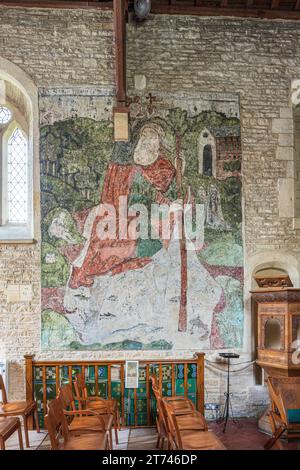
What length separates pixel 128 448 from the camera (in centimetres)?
526

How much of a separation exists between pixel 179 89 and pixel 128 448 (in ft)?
16.4

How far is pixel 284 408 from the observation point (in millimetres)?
5184

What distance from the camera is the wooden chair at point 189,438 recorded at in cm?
405

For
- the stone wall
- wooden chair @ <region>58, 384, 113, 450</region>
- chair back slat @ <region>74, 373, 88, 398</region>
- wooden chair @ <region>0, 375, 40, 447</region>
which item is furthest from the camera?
the stone wall

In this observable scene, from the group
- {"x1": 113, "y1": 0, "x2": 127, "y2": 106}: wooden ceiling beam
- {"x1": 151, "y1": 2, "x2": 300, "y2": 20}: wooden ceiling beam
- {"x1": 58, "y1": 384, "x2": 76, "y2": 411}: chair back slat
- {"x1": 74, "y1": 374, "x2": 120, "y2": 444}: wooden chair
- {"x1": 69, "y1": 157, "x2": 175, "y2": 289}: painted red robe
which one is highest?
{"x1": 151, "y1": 2, "x2": 300, "y2": 20}: wooden ceiling beam

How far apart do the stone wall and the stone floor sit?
627mm

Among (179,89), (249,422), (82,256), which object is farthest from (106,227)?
(249,422)

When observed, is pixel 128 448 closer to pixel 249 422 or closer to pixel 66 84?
pixel 249 422

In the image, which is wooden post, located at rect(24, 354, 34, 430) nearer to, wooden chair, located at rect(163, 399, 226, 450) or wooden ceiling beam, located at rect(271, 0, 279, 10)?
wooden chair, located at rect(163, 399, 226, 450)

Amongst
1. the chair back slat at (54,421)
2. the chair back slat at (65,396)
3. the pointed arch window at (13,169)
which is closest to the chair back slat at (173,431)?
the chair back slat at (54,421)

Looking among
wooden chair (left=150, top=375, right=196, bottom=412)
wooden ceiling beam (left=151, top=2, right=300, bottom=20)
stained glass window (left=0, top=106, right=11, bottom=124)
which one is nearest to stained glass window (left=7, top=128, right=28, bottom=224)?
stained glass window (left=0, top=106, right=11, bottom=124)

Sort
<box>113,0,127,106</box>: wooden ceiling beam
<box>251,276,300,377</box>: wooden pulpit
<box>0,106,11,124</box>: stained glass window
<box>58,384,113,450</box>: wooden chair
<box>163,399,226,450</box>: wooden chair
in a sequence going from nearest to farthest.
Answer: <box>163,399,226,450</box>: wooden chair, <box>58,384,113,450</box>: wooden chair, <box>251,276,300,377</box>: wooden pulpit, <box>113,0,127,106</box>: wooden ceiling beam, <box>0,106,11,124</box>: stained glass window

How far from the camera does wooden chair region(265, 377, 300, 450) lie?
510 cm

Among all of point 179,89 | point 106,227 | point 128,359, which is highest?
point 179,89
